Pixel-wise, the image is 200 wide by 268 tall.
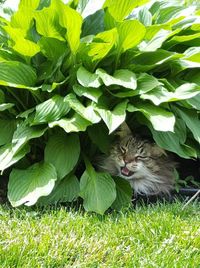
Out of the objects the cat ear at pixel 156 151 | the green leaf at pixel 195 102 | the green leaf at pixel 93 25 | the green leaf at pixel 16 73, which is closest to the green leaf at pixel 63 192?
the cat ear at pixel 156 151

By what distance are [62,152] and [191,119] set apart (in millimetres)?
997

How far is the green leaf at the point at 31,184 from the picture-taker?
151 inches

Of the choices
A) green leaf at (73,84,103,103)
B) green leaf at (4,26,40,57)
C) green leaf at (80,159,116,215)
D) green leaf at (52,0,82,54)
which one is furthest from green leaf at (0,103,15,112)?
green leaf at (80,159,116,215)

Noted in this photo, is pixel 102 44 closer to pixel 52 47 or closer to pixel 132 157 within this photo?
pixel 52 47

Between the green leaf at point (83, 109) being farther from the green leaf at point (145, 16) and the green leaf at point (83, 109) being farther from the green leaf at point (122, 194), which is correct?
the green leaf at point (145, 16)

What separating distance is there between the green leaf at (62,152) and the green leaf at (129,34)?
75 centimetres

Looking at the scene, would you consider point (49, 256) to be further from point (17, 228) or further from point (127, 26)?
point (127, 26)

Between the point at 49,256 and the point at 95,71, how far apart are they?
4.91 ft

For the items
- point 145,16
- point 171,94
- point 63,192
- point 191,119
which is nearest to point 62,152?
point 63,192

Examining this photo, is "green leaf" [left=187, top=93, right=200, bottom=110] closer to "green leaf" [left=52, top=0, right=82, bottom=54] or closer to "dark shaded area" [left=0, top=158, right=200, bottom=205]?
"dark shaded area" [left=0, top=158, right=200, bottom=205]

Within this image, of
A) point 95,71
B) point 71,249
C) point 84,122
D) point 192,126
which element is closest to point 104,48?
point 95,71

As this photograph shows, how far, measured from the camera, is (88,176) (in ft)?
13.4

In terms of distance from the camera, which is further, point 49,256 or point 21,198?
point 21,198

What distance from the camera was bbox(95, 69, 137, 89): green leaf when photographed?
3.87 meters
